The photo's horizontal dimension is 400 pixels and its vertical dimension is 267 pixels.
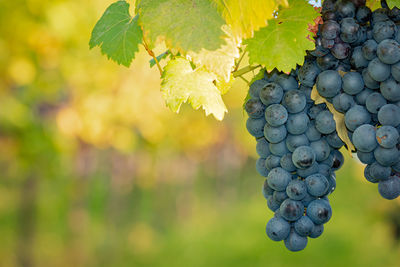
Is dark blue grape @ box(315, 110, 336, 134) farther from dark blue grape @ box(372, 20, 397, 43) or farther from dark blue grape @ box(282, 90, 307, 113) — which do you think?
dark blue grape @ box(372, 20, 397, 43)

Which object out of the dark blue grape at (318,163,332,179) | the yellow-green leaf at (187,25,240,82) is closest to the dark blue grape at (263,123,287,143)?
the dark blue grape at (318,163,332,179)

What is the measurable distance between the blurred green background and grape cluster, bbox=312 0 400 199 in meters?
0.22

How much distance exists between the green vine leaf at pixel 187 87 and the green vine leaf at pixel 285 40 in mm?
132

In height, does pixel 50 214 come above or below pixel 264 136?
above

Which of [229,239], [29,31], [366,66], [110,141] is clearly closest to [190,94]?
[366,66]

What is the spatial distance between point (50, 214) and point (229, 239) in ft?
18.8

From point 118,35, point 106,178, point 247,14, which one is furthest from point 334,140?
point 106,178

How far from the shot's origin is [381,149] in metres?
0.79

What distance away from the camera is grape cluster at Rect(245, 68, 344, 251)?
2.83ft

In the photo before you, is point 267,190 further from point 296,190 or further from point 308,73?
point 308,73

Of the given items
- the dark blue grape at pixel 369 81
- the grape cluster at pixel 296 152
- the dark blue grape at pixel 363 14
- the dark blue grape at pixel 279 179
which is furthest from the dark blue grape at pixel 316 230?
the dark blue grape at pixel 363 14

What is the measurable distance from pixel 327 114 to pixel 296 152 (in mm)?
103

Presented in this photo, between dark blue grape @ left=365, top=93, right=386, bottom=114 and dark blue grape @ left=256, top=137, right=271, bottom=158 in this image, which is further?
dark blue grape @ left=256, top=137, right=271, bottom=158

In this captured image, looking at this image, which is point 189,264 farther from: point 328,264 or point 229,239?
point 328,264
